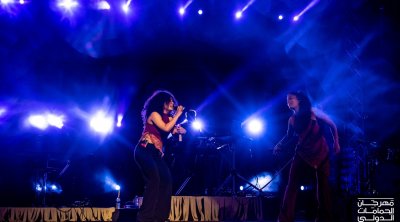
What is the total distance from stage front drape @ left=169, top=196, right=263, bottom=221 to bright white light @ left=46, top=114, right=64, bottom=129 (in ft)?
13.4

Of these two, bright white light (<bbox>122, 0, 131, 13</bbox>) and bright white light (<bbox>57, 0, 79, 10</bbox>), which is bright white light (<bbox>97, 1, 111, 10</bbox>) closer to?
bright white light (<bbox>122, 0, 131, 13</bbox>)

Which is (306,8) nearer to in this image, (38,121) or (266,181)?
(266,181)

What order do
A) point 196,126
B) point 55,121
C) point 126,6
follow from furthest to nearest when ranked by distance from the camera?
1. point 126,6
2. point 55,121
3. point 196,126

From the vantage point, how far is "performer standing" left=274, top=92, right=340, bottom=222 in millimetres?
5375

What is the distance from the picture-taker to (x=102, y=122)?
32.9 feet

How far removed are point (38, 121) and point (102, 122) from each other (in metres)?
1.59

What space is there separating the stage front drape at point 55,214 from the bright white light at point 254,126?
194 inches

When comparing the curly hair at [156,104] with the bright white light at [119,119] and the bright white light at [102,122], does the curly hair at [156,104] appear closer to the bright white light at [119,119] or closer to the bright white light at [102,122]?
the bright white light at [119,119]

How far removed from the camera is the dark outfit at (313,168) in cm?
535

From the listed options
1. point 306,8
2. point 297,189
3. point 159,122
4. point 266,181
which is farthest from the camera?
point 266,181

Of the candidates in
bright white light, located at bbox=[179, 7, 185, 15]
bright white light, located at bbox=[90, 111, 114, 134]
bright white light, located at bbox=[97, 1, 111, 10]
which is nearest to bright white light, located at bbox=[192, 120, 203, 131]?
bright white light, located at bbox=[90, 111, 114, 134]

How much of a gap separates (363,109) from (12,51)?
891 centimetres

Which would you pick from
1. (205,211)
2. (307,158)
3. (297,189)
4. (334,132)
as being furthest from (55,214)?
(334,132)

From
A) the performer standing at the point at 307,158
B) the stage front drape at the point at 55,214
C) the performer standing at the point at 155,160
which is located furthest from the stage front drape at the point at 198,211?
the performer standing at the point at 155,160
